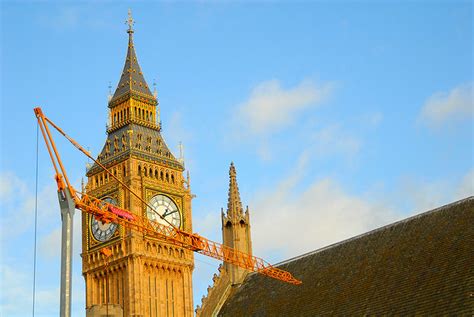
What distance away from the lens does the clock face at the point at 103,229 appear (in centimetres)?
7700

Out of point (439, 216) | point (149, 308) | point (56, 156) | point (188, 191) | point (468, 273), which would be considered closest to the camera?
point (468, 273)

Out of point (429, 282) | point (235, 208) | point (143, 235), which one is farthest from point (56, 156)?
point (429, 282)

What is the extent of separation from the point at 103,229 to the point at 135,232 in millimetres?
4263

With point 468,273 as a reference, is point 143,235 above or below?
above

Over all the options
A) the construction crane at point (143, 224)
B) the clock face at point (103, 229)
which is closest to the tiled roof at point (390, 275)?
the construction crane at point (143, 224)

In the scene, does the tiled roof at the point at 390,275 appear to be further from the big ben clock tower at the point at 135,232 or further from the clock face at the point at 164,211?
the clock face at the point at 164,211

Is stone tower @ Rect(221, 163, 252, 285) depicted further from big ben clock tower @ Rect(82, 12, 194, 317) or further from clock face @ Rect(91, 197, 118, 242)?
clock face @ Rect(91, 197, 118, 242)

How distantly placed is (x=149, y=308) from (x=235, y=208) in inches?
563

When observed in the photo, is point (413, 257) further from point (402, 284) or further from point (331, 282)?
point (331, 282)

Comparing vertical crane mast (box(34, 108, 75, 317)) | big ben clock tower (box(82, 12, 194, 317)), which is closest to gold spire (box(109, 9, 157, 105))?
big ben clock tower (box(82, 12, 194, 317))

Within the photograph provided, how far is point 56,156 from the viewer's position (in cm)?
5653

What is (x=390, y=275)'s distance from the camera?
Answer: 47781 millimetres

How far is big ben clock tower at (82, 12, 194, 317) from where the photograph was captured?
7494 cm

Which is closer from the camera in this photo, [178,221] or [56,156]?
[56,156]
